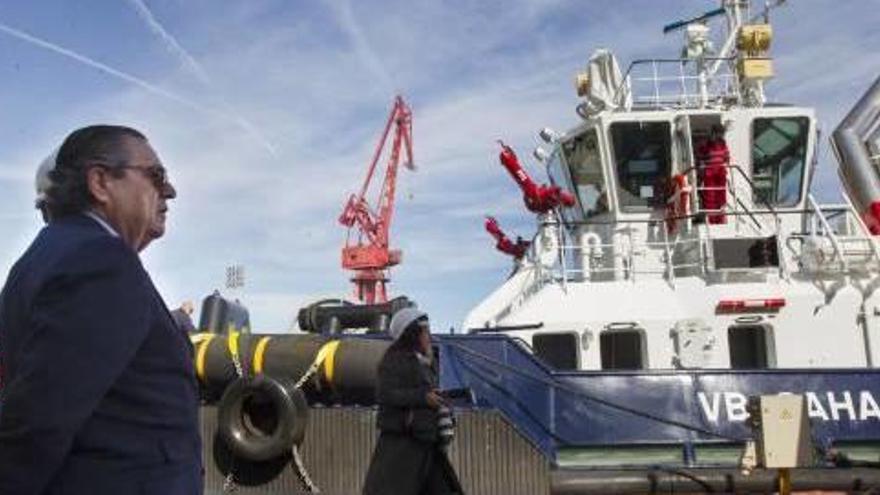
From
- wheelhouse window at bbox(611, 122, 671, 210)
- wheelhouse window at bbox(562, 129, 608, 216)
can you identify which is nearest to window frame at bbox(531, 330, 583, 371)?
wheelhouse window at bbox(611, 122, 671, 210)

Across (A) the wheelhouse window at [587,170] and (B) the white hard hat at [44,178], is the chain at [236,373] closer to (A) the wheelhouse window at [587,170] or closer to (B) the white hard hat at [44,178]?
(A) the wheelhouse window at [587,170]

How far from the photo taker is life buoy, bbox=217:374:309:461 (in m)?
6.69

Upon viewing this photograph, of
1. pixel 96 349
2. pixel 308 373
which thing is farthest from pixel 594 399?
pixel 96 349

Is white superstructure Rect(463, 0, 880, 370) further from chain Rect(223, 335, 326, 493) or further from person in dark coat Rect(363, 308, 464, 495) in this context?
person in dark coat Rect(363, 308, 464, 495)

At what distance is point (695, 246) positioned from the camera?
8867 millimetres

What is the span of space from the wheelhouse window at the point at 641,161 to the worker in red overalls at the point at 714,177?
409 mm

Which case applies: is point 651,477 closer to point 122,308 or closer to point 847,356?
point 847,356

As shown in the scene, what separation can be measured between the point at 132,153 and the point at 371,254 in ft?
203

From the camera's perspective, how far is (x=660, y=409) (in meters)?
7.05

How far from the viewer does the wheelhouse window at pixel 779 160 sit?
9.77m

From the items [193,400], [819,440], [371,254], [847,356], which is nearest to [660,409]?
[819,440]

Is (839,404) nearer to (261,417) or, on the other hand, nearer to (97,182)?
(261,417)

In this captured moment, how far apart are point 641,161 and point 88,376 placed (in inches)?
339

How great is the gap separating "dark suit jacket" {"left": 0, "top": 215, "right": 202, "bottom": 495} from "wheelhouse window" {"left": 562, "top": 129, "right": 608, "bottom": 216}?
840cm
